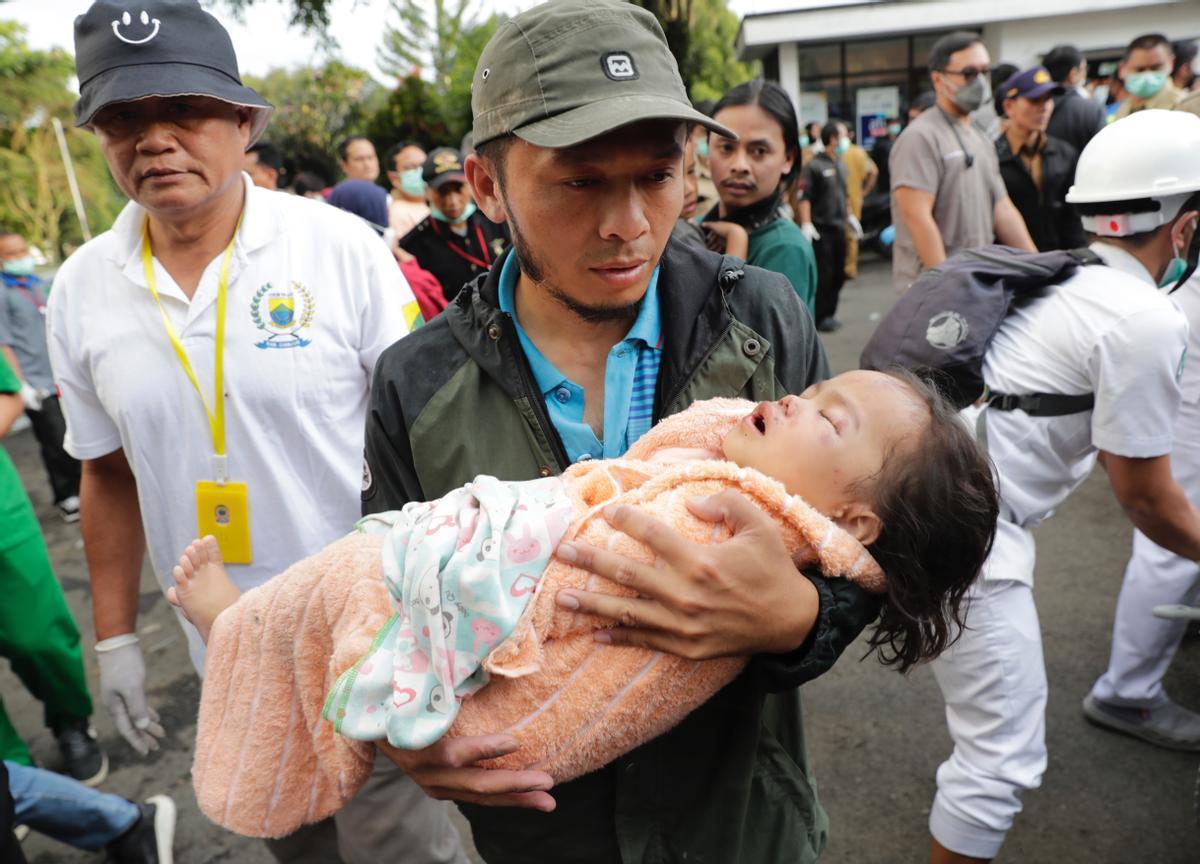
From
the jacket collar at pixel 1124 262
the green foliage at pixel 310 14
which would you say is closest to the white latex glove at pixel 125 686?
the jacket collar at pixel 1124 262

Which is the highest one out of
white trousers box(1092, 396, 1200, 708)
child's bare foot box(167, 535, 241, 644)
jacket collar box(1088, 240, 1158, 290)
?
jacket collar box(1088, 240, 1158, 290)

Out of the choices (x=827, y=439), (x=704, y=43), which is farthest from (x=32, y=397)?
(x=704, y=43)

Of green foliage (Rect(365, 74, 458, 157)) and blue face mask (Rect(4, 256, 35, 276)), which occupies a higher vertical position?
green foliage (Rect(365, 74, 458, 157))

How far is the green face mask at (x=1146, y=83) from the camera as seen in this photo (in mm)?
6656

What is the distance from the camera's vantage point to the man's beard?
5.07 feet

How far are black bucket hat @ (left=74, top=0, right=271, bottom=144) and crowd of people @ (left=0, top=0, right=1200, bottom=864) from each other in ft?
0.04

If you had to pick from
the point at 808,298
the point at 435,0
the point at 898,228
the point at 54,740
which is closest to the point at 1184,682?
the point at 808,298

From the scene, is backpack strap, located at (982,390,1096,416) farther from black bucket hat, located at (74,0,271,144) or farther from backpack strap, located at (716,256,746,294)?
black bucket hat, located at (74,0,271,144)

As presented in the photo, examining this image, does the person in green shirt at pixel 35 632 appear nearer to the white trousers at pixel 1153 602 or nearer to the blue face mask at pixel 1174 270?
the blue face mask at pixel 1174 270

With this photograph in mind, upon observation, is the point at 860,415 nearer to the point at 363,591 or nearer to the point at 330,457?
the point at 363,591

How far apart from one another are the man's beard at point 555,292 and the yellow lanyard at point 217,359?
3.35 ft

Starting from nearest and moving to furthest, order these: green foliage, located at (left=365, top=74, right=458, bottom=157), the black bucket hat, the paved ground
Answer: the black bucket hat → the paved ground → green foliage, located at (left=365, top=74, right=458, bottom=157)

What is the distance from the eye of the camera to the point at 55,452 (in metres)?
6.89

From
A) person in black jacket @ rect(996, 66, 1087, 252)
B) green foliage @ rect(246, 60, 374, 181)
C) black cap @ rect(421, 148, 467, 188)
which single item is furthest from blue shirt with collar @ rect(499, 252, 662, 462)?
green foliage @ rect(246, 60, 374, 181)
